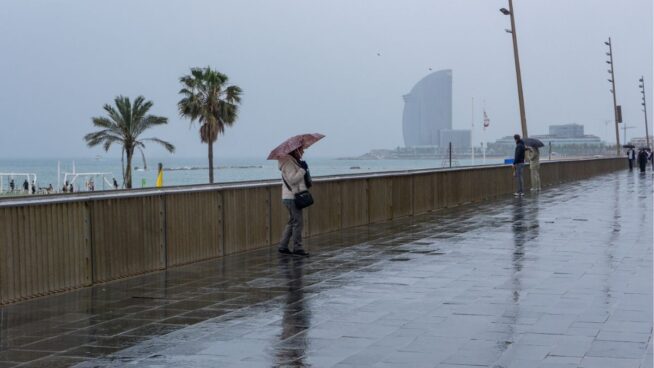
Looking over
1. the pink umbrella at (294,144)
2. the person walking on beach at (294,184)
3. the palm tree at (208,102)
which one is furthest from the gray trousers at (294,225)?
the palm tree at (208,102)

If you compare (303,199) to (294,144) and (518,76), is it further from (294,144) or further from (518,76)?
(518,76)

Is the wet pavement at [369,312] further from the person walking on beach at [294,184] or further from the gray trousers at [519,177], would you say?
the gray trousers at [519,177]

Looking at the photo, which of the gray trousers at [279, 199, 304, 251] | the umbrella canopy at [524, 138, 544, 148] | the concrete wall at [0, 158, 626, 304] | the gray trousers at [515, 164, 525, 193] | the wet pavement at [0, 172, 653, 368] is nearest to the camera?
the wet pavement at [0, 172, 653, 368]

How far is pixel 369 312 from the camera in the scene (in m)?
8.95

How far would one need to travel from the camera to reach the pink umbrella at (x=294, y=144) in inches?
518

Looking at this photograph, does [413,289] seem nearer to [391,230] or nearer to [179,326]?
[179,326]

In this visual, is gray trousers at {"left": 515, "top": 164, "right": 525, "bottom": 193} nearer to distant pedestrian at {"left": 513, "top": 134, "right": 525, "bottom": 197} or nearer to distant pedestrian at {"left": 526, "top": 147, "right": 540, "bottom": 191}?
distant pedestrian at {"left": 513, "top": 134, "right": 525, "bottom": 197}

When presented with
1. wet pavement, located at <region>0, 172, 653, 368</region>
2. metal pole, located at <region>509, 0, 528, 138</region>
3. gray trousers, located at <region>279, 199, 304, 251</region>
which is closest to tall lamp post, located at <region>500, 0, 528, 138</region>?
metal pole, located at <region>509, 0, 528, 138</region>

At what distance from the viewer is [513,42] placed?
41406 mm

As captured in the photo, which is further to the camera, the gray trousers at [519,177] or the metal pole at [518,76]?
the metal pole at [518,76]

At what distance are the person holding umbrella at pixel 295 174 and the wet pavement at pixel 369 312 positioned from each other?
1.95ft

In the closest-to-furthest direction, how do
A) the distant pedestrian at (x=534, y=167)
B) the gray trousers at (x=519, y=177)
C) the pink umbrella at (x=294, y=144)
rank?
the pink umbrella at (x=294, y=144), the gray trousers at (x=519, y=177), the distant pedestrian at (x=534, y=167)

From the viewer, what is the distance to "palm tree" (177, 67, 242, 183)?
5625cm

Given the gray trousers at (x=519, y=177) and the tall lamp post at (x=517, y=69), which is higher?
the tall lamp post at (x=517, y=69)
